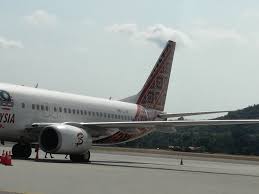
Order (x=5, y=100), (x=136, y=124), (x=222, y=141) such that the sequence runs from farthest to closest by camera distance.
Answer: (x=222, y=141), (x=136, y=124), (x=5, y=100)

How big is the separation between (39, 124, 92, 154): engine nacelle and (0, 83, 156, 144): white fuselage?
1287mm

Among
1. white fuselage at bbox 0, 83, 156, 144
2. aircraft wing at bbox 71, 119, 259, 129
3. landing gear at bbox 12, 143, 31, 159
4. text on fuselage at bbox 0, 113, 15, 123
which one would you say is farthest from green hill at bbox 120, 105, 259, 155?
text on fuselage at bbox 0, 113, 15, 123

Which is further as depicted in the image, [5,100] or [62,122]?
[62,122]

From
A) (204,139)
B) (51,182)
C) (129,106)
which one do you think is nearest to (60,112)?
(129,106)

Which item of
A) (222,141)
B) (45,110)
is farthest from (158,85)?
(222,141)

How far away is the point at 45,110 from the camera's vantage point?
28.6 metres

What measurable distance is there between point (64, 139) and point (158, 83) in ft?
46.0

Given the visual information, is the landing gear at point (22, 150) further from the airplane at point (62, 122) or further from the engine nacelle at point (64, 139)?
the engine nacelle at point (64, 139)

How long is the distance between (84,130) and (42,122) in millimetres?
2200

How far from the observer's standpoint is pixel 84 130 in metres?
28.0

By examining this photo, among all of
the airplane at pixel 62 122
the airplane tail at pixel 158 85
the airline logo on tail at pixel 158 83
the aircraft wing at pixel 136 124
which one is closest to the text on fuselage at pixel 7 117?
the airplane at pixel 62 122

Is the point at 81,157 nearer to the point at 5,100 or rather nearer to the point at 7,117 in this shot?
the point at 7,117

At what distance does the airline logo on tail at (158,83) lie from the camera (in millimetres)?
38094

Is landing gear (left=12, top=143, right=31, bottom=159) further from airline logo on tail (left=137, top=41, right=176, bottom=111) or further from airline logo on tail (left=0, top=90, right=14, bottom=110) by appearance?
airline logo on tail (left=137, top=41, right=176, bottom=111)
